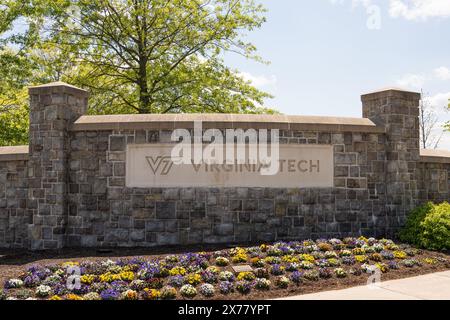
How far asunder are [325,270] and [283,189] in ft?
9.88

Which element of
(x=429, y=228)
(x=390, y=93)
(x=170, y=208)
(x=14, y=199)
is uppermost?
(x=390, y=93)

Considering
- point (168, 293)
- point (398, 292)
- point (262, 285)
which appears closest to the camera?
point (168, 293)

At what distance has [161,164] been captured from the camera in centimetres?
970

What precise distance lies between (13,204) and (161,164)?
13.7 ft

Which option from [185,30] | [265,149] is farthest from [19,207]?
[185,30]

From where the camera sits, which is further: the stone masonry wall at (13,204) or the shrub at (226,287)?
the stone masonry wall at (13,204)

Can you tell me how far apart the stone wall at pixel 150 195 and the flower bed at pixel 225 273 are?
1.19m

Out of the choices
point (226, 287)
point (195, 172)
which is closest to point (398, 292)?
point (226, 287)

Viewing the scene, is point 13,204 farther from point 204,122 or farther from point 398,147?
point 398,147

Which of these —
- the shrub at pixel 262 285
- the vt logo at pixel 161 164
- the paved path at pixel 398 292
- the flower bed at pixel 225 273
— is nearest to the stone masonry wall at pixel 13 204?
the flower bed at pixel 225 273

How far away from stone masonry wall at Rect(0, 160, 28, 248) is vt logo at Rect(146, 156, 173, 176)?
346 cm

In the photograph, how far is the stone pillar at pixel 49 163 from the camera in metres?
9.73

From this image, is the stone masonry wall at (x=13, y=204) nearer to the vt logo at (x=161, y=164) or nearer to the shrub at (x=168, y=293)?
the vt logo at (x=161, y=164)

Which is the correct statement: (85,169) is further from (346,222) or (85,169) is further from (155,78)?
(155,78)
